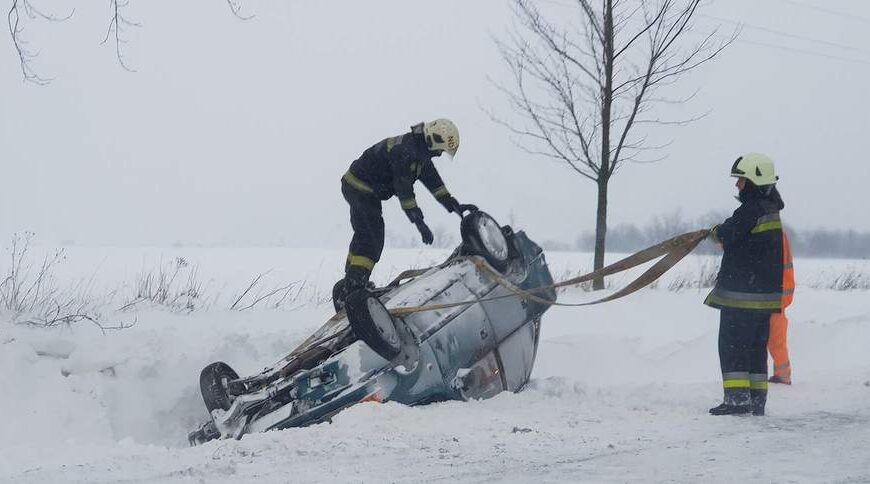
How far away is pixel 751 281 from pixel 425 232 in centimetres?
218

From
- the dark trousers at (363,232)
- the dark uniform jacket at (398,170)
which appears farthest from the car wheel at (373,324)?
the dark uniform jacket at (398,170)

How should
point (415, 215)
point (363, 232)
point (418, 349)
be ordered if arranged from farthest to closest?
point (363, 232) < point (415, 215) < point (418, 349)

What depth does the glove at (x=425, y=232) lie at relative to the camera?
617 centimetres

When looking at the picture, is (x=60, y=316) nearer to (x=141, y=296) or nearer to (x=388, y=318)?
(x=141, y=296)

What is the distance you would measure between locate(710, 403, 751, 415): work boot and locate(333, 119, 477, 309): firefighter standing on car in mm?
2101

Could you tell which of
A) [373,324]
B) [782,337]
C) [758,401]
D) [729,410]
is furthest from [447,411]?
[782,337]

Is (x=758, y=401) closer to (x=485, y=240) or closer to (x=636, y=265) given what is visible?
(x=636, y=265)

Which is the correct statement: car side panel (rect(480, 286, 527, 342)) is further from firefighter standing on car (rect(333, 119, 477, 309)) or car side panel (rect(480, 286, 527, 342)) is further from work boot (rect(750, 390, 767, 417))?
work boot (rect(750, 390, 767, 417))

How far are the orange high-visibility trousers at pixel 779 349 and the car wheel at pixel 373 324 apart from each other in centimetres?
319

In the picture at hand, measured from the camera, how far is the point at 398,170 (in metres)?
6.25

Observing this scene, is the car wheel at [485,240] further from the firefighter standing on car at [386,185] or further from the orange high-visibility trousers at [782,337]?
the orange high-visibility trousers at [782,337]

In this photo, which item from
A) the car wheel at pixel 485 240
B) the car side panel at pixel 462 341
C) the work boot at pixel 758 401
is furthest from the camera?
the car wheel at pixel 485 240

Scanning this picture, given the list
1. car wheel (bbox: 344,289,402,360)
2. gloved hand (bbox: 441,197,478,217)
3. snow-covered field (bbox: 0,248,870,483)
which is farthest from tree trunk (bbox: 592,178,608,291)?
car wheel (bbox: 344,289,402,360)

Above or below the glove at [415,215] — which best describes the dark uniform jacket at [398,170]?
above
